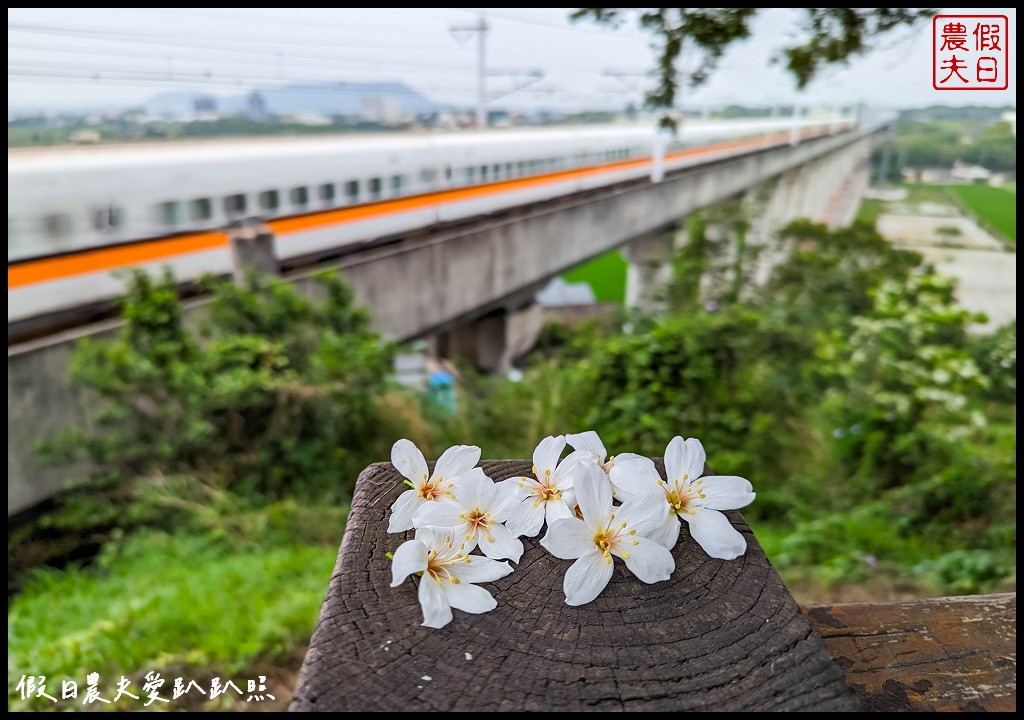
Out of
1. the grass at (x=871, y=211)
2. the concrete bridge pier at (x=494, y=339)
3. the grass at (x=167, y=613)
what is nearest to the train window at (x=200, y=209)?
the grass at (x=167, y=613)

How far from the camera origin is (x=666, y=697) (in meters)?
0.58

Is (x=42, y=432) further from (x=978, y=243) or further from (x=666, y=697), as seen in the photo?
(x=978, y=243)

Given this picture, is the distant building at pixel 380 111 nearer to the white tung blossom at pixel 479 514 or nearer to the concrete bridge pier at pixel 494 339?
the concrete bridge pier at pixel 494 339

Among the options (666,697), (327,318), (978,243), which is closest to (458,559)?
(666,697)

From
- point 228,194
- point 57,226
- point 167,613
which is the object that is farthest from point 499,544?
point 228,194

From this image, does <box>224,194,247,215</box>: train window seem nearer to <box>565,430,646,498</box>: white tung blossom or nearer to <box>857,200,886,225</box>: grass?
<box>565,430,646,498</box>: white tung blossom

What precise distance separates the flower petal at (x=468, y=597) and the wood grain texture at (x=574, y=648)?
11 millimetres

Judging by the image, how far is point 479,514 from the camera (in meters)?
0.80

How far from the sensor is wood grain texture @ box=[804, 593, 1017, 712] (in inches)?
28.3

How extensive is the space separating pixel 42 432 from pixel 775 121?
9436mm

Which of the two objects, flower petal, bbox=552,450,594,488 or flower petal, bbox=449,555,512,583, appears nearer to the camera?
flower petal, bbox=449,555,512,583

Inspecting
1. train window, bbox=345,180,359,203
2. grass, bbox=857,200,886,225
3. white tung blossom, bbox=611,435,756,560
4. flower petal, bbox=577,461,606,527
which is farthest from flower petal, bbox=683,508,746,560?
grass, bbox=857,200,886,225

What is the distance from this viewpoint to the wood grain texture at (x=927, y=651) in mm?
719

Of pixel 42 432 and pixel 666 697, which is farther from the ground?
pixel 666 697
